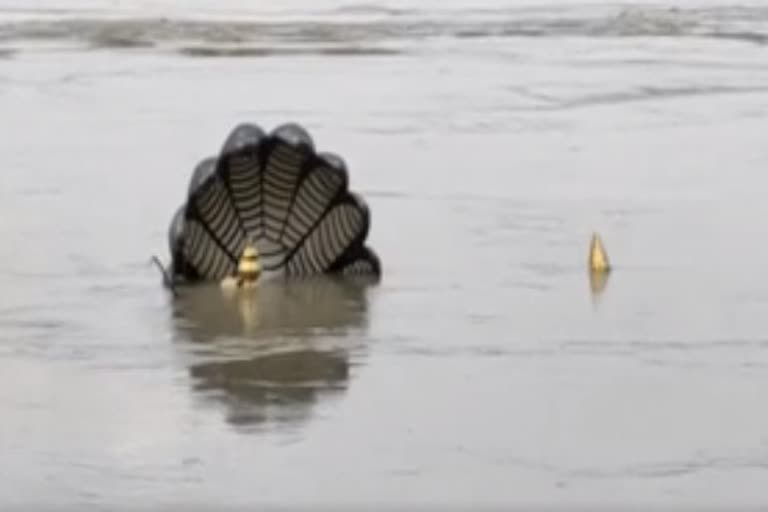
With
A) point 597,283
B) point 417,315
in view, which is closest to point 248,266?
point 417,315

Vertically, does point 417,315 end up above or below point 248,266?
below

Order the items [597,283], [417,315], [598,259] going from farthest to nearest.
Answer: [598,259], [597,283], [417,315]

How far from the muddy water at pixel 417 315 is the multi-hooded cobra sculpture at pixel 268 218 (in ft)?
0.78

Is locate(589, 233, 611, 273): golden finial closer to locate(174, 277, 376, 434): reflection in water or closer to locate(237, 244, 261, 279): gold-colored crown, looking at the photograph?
locate(174, 277, 376, 434): reflection in water

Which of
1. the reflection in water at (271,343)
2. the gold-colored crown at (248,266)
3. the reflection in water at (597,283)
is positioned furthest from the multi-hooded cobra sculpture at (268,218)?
the reflection in water at (597,283)

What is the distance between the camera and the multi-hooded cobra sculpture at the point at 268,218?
12859 mm

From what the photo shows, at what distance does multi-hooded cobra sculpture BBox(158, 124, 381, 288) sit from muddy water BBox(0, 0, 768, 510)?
0.24 metres

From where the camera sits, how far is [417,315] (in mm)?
12148

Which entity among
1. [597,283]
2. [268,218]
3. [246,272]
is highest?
[268,218]

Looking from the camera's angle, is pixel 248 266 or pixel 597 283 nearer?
pixel 248 266

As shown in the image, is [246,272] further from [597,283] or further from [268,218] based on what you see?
[597,283]

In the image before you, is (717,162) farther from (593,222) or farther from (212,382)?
(212,382)

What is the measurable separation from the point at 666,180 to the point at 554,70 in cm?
1053

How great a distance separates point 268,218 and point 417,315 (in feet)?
4.73
